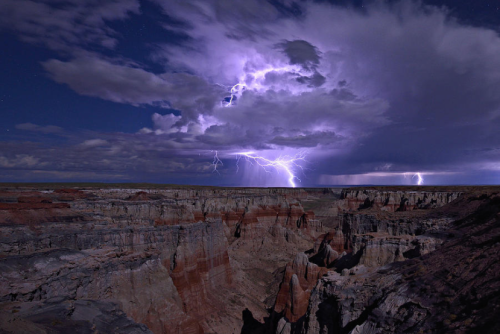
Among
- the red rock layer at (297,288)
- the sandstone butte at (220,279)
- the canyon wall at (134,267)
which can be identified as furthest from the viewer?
the red rock layer at (297,288)

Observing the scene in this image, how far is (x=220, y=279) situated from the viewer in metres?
35.6

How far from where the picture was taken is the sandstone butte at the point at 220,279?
12.4 metres

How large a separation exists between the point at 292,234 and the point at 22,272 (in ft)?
174

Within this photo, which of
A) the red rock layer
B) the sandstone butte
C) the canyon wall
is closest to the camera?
the sandstone butte

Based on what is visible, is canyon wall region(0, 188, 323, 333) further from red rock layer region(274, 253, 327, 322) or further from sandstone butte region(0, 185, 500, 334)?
red rock layer region(274, 253, 327, 322)

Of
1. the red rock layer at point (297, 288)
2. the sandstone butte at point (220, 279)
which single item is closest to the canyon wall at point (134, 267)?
the sandstone butte at point (220, 279)

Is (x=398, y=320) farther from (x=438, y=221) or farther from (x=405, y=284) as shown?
(x=438, y=221)

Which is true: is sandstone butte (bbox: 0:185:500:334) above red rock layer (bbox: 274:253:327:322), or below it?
above

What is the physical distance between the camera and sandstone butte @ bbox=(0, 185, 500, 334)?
40.6ft

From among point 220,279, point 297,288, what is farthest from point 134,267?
point 220,279

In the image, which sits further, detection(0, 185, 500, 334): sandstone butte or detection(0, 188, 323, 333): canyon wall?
detection(0, 188, 323, 333): canyon wall

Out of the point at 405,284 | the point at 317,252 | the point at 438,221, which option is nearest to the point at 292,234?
the point at 317,252

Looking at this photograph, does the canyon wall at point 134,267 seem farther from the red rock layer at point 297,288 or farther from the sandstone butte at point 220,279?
the red rock layer at point 297,288

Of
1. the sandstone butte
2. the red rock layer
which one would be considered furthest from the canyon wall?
the red rock layer
